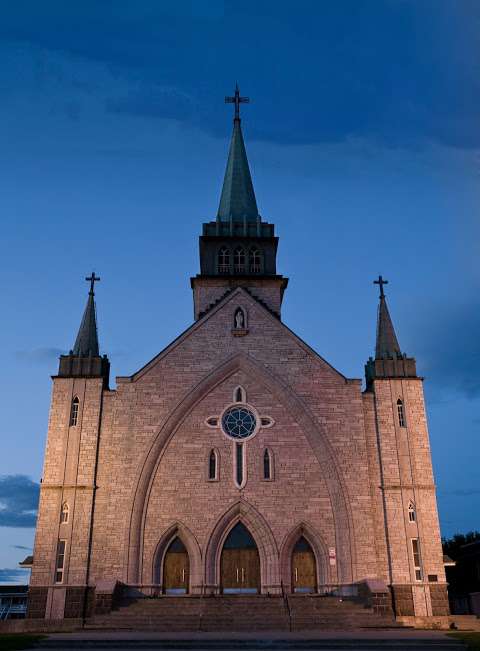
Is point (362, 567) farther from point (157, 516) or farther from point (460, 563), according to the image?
point (460, 563)

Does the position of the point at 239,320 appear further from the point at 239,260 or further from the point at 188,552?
the point at 188,552

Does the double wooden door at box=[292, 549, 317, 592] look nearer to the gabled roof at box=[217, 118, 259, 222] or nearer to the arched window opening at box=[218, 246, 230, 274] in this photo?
the arched window opening at box=[218, 246, 230, 274]

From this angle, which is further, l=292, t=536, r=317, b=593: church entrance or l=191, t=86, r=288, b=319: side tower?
l=191, t=86, r=288, b=319: side tower

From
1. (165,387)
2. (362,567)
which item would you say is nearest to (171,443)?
(165,387)

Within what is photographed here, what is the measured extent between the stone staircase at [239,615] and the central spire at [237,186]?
22658mm

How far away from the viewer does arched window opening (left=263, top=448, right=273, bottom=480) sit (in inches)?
1225

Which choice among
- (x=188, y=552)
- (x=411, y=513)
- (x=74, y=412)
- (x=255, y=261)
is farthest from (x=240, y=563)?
(x=255, y=261)

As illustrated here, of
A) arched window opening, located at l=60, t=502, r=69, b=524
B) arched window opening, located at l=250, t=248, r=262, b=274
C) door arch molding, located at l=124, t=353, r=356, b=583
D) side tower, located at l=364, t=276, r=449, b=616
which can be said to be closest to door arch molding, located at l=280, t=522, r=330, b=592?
door arch molding, located at l=124, t=353, r=356, b=583

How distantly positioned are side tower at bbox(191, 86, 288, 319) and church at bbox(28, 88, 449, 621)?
3224 millimetres

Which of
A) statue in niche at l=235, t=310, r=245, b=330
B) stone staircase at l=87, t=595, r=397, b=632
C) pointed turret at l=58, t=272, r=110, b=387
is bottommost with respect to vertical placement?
stone staircase at l=87, t=595, r=397, b=632

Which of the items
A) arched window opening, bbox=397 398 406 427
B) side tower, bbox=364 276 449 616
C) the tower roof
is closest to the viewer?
side tower, bbox=364 276 449 616

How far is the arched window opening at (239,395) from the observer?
32.8 m

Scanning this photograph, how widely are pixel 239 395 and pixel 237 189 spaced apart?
1706cm

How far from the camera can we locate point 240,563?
29.8 meters
